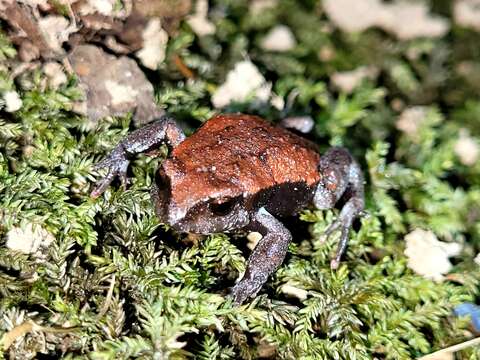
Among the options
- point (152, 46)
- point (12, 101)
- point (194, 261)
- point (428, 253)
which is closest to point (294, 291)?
point (194, 261)

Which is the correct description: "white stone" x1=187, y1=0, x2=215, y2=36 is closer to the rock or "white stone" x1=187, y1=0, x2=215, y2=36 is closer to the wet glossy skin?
the rock

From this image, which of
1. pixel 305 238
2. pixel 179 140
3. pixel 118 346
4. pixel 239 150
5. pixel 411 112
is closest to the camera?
pixel 118 346

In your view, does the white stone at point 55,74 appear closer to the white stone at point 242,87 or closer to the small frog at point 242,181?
the small frog at point 242,181

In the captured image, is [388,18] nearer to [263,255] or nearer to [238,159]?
[238,159]

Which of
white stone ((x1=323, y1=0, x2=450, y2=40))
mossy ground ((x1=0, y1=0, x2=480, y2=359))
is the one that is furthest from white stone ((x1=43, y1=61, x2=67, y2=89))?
white stone ((x1=323, y1=0, x2=450, y2=40))

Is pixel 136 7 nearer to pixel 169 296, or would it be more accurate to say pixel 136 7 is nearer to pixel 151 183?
pixel 151 183

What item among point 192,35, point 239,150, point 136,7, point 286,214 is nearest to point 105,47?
point 136,7
